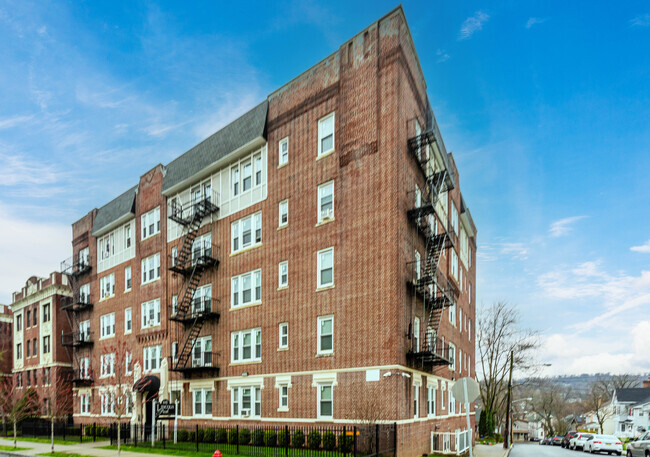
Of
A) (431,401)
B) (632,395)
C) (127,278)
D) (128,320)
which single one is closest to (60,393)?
(128,320)

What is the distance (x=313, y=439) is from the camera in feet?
77.9

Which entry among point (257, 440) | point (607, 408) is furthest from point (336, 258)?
point (607, 408)

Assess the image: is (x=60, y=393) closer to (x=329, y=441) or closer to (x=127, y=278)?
(x=127, y=278)

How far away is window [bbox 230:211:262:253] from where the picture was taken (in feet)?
99.2

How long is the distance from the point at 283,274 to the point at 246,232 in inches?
162

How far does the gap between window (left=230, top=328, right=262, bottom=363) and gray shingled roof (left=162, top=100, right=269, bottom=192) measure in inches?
410

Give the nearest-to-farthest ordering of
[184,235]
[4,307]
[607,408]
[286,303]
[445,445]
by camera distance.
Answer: [286,303]
[445,445]
[184,235]
[4,307]
[607,408]

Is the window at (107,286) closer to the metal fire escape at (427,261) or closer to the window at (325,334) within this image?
the window at (325,334)

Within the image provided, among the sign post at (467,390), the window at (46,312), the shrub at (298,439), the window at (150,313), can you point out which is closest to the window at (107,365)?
the window at (150,313)

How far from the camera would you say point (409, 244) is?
25594mm

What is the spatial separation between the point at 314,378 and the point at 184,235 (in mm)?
13985

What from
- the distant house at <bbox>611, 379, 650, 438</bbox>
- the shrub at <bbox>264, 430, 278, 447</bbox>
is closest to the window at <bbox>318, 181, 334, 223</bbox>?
the shrub at <bbox>264, 430, 278, 447</bbox>

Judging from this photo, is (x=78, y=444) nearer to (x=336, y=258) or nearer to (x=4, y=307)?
(x=336, y=258)

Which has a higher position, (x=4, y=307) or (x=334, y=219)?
(x=334, y=219)
